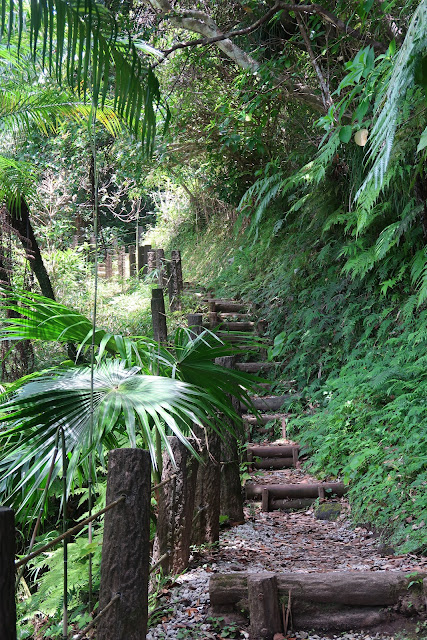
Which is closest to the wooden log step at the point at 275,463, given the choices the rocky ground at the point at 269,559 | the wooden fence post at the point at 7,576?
the rocky ground at the point at 269,559

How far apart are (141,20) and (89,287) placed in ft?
14.3

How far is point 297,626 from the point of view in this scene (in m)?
3.11

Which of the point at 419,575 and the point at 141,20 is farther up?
the point at 141,20

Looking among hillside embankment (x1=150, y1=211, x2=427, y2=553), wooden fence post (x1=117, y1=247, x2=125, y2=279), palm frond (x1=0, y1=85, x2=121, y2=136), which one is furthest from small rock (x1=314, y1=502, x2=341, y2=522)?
wooden fence post (x1=117, y1=247, x2=125, y2=279)

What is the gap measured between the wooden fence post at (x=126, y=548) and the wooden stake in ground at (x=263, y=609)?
88 centimetres

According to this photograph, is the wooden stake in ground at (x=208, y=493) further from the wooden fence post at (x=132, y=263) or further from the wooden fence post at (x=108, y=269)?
the wooden fence post at (x=132, y=263)

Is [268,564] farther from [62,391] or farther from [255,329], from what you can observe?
[255,329]

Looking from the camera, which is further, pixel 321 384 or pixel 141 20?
pixel 141 20

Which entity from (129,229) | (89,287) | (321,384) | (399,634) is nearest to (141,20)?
(89,287)

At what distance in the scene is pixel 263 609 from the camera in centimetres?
303

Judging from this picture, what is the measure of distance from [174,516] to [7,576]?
2501 mm

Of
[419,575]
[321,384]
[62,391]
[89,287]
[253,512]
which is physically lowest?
[253,512]

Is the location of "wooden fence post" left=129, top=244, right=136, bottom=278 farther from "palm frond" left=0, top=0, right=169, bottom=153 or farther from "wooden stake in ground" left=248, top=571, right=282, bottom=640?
"palm frond" left=0, top=0, right=169, bottom=153

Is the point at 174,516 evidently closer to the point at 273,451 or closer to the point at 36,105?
the point at 273,451
